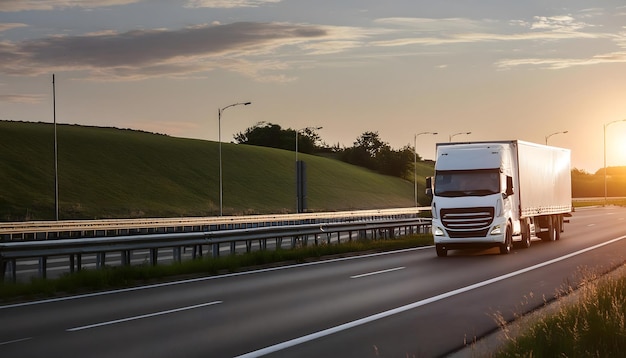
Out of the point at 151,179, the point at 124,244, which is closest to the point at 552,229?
the point at 124,244

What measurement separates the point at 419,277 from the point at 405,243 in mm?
12836

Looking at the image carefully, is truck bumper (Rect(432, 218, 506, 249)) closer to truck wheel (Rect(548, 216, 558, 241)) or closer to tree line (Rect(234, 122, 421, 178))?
truck wheel (Rect(548, 216, 558, 241))

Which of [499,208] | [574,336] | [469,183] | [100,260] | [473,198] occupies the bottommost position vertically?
[100,260]

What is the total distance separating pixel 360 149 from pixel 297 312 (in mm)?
154982

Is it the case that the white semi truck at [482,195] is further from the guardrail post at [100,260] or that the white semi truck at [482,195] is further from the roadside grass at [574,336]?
the roadside grass at [574,336]

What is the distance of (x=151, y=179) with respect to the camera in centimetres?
9981

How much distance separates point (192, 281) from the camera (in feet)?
63.6

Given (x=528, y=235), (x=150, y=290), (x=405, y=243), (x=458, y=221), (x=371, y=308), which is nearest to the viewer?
(x=371, y=308)

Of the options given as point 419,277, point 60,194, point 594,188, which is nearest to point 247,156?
point 60,194

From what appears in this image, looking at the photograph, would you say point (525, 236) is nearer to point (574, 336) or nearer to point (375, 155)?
point (574, 336)

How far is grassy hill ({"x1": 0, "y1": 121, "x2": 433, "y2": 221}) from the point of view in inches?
3201

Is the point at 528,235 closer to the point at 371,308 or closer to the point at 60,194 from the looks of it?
the point at 371,308

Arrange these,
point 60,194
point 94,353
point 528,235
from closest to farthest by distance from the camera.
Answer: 1. point 94,353
2. point 528,235
3. point 60,194

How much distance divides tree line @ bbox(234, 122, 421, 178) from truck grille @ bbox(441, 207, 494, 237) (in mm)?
102831
